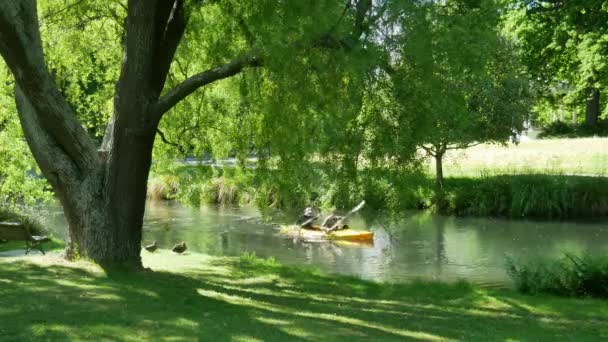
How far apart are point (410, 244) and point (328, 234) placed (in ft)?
8.90

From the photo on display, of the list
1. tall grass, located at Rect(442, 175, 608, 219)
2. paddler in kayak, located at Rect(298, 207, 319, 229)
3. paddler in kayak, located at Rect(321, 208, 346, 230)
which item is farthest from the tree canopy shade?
paddler in kayak, located at Rect(298, 207, 319, 229)

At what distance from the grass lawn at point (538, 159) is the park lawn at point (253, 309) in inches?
678

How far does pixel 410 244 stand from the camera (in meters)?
21.3

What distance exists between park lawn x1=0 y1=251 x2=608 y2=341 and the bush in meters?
0.47

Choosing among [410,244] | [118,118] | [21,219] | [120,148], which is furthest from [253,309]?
[410,244]

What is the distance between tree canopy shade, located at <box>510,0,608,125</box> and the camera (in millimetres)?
29094

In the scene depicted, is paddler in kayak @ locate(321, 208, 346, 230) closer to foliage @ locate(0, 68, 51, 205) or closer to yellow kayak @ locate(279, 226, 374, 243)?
yellow kayak @ locate(279, 226, 374, 243)

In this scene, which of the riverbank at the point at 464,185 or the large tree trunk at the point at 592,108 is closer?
the riverbank at the point at 464,185

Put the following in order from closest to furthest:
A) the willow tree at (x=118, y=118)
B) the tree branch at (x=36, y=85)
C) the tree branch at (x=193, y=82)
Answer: the tree branch at (x=36, y=85), the willow tree at (x=118, y=118), the tree branch at (x=193, y=82)

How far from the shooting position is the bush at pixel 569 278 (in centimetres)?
1191

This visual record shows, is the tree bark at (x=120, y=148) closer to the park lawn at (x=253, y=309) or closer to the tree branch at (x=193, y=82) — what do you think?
the tree branch at (x=193, y=82)

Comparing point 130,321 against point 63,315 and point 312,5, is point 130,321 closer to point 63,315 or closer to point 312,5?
point 63,315

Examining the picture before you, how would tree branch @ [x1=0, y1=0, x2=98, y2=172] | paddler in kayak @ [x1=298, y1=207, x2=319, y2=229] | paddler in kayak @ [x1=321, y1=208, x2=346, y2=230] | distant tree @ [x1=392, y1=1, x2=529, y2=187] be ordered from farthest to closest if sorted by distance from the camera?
paddler in kayak @ [x1=298, y1=207, x2=319, y2=229]
paddler in kayak @ [x1=321, y1=208, x2=346, y2=230]
tree branch @ [x1=0, y1=0, x2=98, y2=172]
distant tree @ [x1=392, y1=1, x2=529, y2=187]

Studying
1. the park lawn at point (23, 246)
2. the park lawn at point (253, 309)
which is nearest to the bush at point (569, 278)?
the park lawn at point (253, 309)
